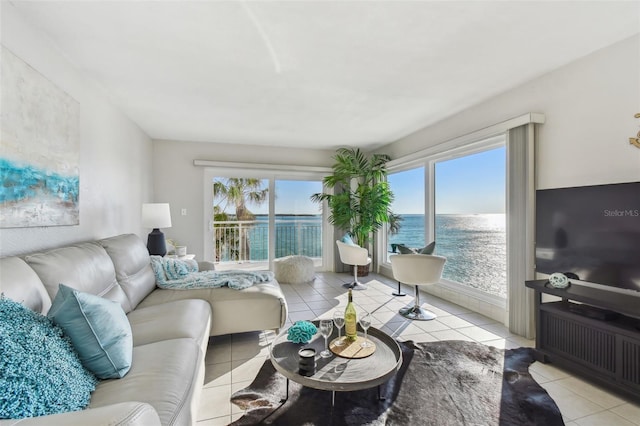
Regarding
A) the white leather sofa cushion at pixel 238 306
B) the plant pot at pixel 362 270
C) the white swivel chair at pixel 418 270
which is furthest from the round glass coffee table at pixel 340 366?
the plant pot at pixel 362 270

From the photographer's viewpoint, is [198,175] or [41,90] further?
[198,175]

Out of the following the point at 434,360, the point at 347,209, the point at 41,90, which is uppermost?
the point at 41,90

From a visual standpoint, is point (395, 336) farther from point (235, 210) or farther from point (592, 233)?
point (235, 210)

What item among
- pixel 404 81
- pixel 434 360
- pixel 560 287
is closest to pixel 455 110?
pixel 404 81

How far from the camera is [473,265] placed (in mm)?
3828

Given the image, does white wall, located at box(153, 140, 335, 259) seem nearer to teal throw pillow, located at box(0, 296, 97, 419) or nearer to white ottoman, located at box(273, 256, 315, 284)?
white ottoman, located at box(273, 256, 315, 284)

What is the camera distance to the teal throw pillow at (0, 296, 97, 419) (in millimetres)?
885

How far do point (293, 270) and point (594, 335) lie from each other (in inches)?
147

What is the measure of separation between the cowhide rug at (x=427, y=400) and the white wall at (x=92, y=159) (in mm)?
1769

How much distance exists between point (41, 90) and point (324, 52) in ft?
6.54

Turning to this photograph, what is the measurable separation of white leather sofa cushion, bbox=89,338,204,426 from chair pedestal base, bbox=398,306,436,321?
2.43 meters

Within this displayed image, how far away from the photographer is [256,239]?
559cm

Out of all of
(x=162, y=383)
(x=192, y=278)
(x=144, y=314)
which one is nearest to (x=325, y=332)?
(x=162, y=383)

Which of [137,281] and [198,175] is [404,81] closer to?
[137,281]
